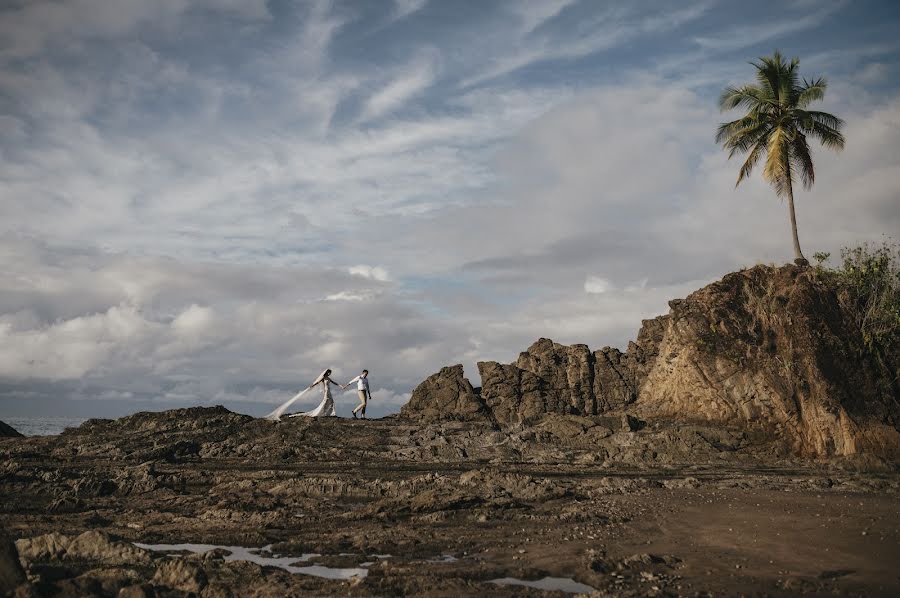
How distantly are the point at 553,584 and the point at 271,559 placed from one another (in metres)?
5.15

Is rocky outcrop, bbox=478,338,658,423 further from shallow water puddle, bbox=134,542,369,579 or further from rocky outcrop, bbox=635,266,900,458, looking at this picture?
shallow water puddle, bbox=134,542,369,579

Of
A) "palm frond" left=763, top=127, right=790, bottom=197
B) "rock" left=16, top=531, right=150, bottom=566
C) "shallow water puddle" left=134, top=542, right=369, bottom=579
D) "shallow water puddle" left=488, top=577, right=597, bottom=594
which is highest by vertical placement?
"palm frond" left=763, top=127, right=790, bottom=197

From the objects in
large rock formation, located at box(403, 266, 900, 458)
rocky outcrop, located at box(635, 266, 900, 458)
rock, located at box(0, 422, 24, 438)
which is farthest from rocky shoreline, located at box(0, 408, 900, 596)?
rock, located at box(0, 422, 24, 438)

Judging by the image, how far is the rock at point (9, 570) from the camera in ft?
26.5

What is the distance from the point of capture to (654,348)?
36719 millimetres

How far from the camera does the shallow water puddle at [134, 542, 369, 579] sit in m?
10.6

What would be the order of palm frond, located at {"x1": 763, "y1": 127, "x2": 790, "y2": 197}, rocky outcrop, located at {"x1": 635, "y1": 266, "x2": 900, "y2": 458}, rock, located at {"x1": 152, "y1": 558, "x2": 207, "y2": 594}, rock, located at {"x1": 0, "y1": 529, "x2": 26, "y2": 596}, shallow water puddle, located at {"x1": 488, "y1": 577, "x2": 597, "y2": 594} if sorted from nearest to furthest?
1. rock, located at {"x1": 0, "y1": 529, "x2": 26, "y2": 596}
2. rock, located at {"x1": 152, "y1": 558, "x2": 207, "y2": 594}
3. shallow water puddle, located at {"x1": 488, "y1": 577, "x2": 597, "y2": 594}
4. rocky outcrop, located at {"x1": 635, "y1": 266, "x2": 900, "y2": 458}
5. palm frond, located at {"x1": 763, "y1": 127, "x2": 790, "y2": 197}

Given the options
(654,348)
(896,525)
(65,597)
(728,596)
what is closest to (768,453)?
(654,348)

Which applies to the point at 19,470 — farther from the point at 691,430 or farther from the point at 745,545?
the point at 691,430

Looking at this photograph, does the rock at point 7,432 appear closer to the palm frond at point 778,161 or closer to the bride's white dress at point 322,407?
the bride's white dress at point 322,407

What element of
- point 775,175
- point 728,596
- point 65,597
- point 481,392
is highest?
point 775,175

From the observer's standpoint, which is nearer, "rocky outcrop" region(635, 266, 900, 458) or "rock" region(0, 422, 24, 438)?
"rocky outcrop" region(635, 266, 900, 458)

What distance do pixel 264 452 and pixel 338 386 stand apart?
8.09 m

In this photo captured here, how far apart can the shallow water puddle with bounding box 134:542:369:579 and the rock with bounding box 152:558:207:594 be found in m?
1.47
